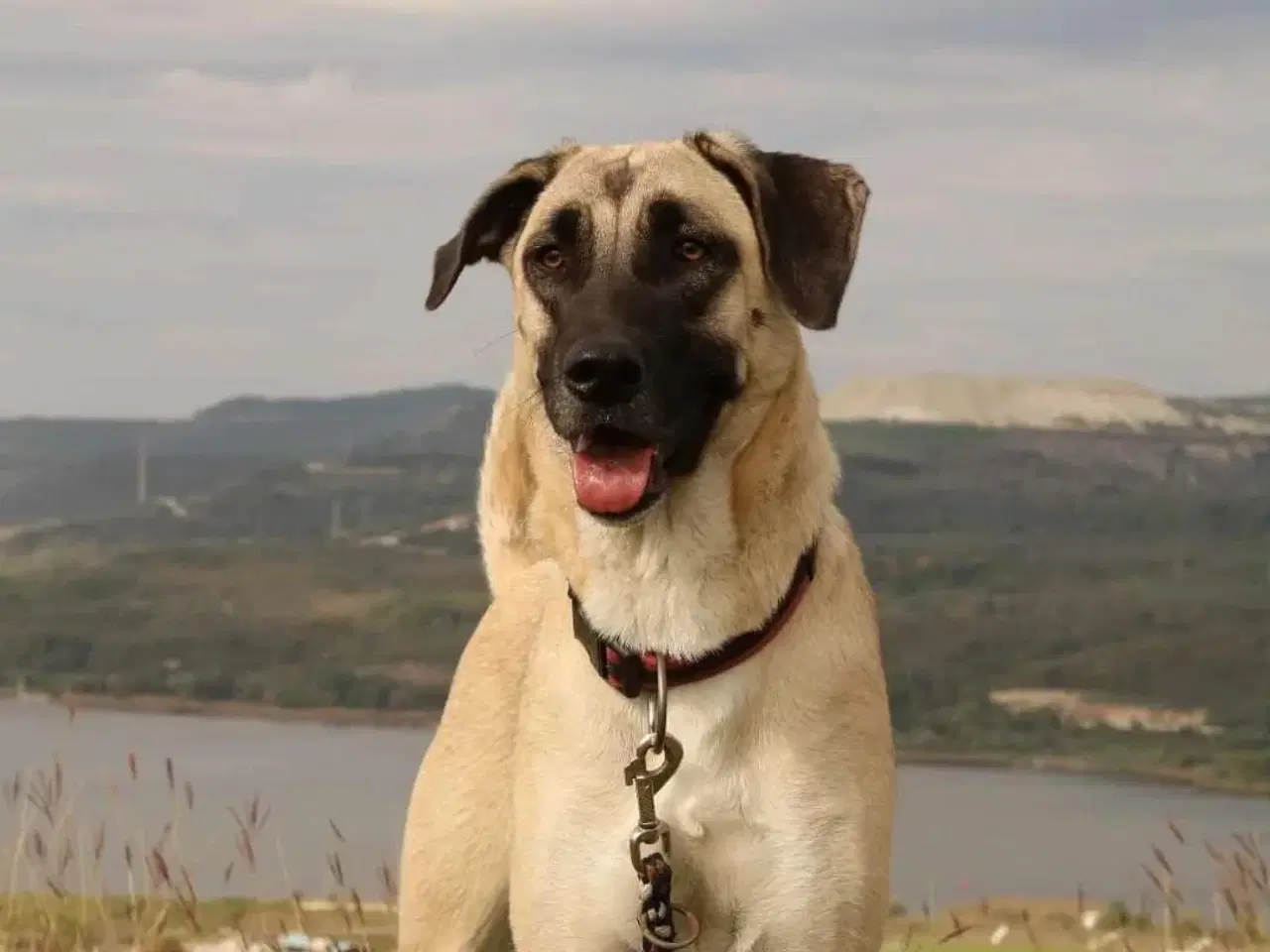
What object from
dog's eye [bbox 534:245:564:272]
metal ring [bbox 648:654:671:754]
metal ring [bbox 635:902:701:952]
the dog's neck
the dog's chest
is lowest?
metal ring [bbox 635:902:701:952]

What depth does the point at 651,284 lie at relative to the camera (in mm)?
4328

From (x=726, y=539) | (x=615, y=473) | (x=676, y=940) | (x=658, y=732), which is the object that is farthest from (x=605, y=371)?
(x=676, y=940)

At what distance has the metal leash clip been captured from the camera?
4254 mm

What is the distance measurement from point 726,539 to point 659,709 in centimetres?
47

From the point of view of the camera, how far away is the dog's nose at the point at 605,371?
13.4 feet

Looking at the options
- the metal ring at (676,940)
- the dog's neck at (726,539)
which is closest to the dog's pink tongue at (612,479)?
the dog's neck at (726,539)

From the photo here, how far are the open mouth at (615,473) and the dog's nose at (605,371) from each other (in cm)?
12

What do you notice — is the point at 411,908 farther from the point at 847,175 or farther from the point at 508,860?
the point at 847,175

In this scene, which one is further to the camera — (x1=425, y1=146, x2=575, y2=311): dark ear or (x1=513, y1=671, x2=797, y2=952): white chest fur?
(x1=425, y1=146, x2=575, y2=311): dark ear

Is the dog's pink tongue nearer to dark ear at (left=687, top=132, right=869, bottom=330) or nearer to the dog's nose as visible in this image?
the dog's nose

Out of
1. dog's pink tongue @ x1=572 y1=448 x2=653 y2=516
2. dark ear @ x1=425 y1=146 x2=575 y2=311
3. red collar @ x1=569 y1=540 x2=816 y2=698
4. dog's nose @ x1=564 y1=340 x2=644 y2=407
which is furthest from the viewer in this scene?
dark ear @ x1=425 y1=146 x2=575 y2=311

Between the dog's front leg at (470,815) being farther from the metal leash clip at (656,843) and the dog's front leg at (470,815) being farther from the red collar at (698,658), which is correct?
the metal leash clip at (656,843)

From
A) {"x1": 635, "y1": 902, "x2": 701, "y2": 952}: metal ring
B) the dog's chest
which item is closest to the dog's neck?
the dog's chest

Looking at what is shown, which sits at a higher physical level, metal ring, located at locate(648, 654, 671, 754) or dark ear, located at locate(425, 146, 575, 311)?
dark ear, located at locate(425, 146, 575, 311)
